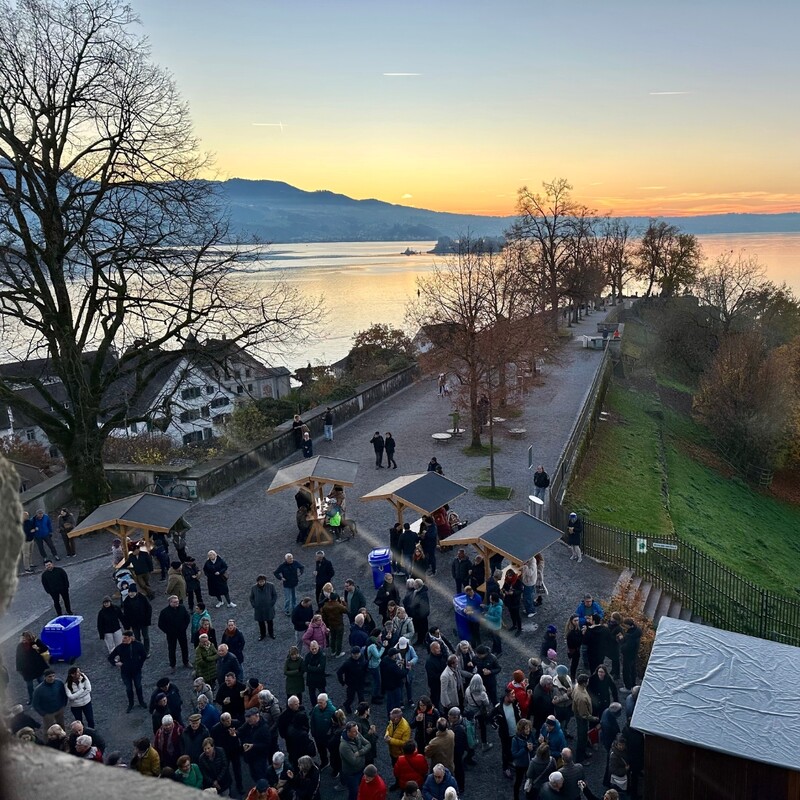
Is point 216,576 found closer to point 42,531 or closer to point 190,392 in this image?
point 42,531

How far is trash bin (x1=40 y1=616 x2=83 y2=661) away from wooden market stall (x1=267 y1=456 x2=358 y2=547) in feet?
19.2

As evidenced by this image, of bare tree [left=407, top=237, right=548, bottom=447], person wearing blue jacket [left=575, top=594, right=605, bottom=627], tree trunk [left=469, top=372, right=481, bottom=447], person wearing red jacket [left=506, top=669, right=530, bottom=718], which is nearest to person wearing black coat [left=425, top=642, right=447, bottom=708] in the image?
person wearing red jacket [left=506, top=669, right=530, bottom=718]

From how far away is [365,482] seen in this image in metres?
23.8

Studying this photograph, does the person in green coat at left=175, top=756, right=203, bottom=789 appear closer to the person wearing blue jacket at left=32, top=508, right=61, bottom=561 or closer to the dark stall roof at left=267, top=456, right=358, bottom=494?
the dark stall roof at left=267, top=456, right=358, bottom=494

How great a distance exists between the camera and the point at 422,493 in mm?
17531

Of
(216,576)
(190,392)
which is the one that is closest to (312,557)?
(216,576)

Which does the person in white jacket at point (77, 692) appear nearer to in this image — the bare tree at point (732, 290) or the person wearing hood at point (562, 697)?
the person wearing hood at point (562, 697)

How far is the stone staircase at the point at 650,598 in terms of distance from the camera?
16595 millimetres

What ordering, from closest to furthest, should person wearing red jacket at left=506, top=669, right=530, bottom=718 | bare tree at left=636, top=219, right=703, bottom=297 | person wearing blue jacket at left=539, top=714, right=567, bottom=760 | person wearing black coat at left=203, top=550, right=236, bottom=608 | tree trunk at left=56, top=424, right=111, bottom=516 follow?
1. person wearing blue jacket at left=539, top=714, right=567, bottom=760
2. person wearing red jacket at left=506, top=669, right=530, bottom=718
3. person wearing black coat at left=203, top=550, right=236, bottom=608
4. tree trunk at left=56, top=424, right=111, bottom=516
5. bare tree at left=636, top=219, right=703, bottom=297

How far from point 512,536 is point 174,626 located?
6.71 m

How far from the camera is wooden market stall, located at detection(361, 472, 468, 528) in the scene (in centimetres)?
1716

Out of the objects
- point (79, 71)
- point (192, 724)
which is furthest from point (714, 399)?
point (192, 724)

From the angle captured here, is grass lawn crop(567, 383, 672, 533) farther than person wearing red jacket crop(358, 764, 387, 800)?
Yes

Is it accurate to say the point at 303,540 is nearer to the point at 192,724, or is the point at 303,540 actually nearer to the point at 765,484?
the point at 192,724
